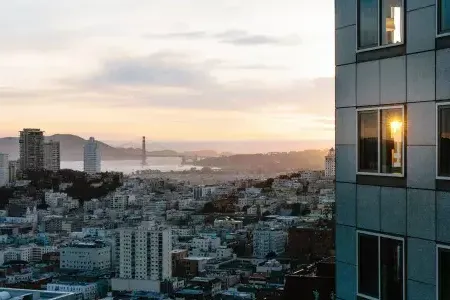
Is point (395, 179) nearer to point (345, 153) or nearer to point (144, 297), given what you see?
point (345, 153)

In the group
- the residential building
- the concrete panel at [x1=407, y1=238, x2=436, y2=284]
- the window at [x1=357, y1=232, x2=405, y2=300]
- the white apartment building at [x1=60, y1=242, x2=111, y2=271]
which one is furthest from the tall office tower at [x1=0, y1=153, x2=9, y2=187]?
the concrete panel at [x1=407, y1=238, x2=436, y2=284]

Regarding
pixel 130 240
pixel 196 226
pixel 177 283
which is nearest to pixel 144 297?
pixel 177 283

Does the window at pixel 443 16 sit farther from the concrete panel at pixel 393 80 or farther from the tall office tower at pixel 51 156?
the tall office tower at pixel 51 156

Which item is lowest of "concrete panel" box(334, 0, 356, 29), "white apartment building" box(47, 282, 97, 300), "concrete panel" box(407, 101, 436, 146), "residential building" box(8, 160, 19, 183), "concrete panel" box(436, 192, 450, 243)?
"white apartment building" box(47, 282, 97, 300)

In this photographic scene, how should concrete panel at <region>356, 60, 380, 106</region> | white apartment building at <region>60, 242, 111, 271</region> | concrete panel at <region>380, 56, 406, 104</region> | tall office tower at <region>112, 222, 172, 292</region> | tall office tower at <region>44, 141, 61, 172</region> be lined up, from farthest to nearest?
1. tall office tower at <region>44, 141, 61, 172</region>
2. white apartment building at <region>60, 242, 111, 271</region>
3. tall office tower at <region>112, 222, 172, 292</region>
4. concrete panel at <region>356, 60, 380, 106</region>
5. concrete panel at <region>380, 56, 406, 104</region>

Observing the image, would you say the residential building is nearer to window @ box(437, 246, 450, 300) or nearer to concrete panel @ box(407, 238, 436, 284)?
concrete panel @ box(407, 238, 436, 284)

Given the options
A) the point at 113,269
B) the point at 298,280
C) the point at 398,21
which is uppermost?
the point at 398,21

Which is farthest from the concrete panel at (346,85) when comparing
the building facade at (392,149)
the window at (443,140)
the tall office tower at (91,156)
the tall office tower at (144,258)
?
the tall office tower at (91,156)
